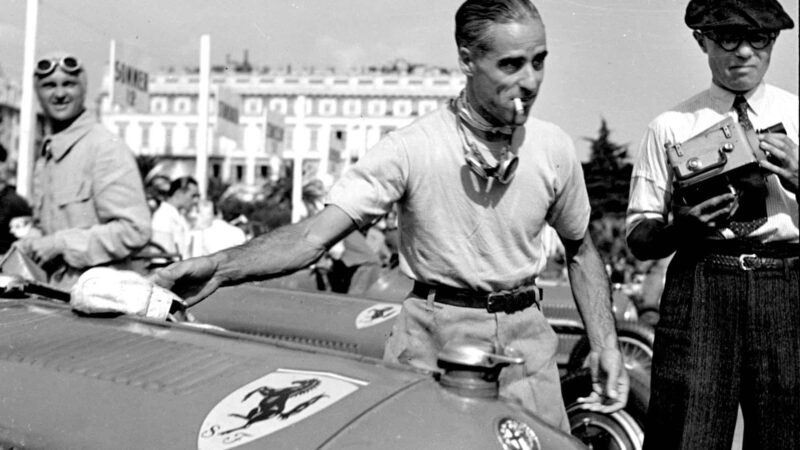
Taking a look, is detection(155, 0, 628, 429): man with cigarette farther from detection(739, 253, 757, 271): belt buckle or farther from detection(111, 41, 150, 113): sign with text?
detection(111, 41, 150, 113): sign with text

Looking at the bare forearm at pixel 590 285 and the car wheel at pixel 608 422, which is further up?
the bare forearm at pixel 590 285

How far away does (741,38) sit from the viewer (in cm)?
296

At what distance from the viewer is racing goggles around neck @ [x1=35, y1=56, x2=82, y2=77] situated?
409 centimetres

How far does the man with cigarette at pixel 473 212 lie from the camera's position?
270cm

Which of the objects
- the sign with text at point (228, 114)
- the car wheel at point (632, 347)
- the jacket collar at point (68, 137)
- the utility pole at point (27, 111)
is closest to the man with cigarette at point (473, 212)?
the jacket collar at point (68, 137)

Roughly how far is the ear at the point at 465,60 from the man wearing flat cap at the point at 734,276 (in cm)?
69

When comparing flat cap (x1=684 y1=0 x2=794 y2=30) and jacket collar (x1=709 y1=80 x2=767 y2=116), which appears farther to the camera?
jacket collar (x1=709 y1=80 x2=767 y2=116)

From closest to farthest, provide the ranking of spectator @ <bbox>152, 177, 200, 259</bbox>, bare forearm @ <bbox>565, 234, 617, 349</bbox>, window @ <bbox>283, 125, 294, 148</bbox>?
bare forearm @ <bbox>565, 234, 617, 349</bbox>
spectator @ <bbox>152, 177, 200, 259</bbox>
window @ <bbox>283, 125, 294, 148</bbox>

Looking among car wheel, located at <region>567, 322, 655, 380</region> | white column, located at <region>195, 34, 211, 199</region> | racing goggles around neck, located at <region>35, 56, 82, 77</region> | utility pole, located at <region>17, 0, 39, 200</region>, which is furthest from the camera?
white column, located at <region>195, 34, 211, 199</region>

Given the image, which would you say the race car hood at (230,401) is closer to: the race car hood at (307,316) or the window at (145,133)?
the race car hood at (307,316)

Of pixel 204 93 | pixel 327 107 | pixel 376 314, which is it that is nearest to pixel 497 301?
pixel 376 314

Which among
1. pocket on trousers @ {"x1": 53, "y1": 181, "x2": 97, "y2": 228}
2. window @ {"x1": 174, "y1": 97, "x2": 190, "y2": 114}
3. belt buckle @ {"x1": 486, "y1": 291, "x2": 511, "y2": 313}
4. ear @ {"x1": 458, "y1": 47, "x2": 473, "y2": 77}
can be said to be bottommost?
belt buckle @ {"x1": 486, "y1": 291, "x2": 511, "y2": 313}

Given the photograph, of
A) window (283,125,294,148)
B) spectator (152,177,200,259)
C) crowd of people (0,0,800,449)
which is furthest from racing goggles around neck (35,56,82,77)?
window (283,125,294,148)

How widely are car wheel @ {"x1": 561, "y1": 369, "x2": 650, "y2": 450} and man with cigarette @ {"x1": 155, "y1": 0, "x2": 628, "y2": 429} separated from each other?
1.02 meters
